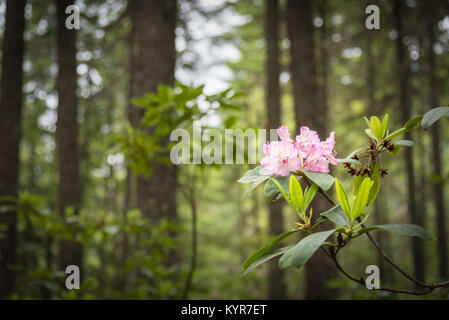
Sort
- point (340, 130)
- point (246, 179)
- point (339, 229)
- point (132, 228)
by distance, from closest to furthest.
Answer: point (339, 229), point (246, 179), point (132, 228), point (340, 130)

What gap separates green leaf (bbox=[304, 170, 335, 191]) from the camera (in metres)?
1.19

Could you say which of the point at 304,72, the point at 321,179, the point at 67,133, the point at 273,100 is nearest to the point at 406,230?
the point at 321,179

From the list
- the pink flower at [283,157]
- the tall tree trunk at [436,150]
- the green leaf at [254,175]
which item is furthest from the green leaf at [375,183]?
the tall tree trunk at [436,150]

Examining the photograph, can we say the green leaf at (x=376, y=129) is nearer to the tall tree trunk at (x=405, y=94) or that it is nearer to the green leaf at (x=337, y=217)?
the green leaf at (x=337, y=217)

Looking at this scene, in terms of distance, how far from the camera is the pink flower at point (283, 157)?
1.29m

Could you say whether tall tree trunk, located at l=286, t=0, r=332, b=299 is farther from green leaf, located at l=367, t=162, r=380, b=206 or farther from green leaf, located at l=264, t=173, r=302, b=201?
green leaf, located at l=264, t=173, r=302, b=201

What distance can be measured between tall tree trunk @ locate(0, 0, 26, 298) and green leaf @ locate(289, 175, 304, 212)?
12.6ft

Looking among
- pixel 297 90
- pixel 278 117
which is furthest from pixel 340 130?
pixel 297 90

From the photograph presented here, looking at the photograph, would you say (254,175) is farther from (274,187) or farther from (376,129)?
(376,129)

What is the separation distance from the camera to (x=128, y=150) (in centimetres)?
293

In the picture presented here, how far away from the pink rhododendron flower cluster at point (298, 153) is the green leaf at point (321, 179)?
1.2 inches

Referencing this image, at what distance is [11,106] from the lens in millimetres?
3932
